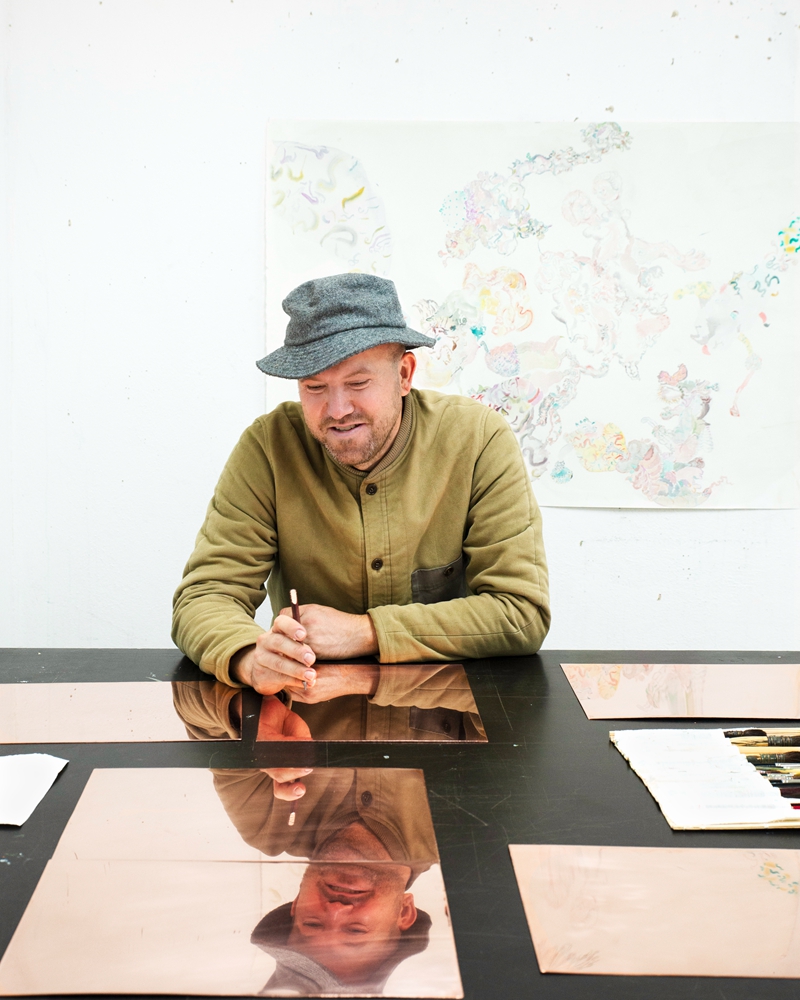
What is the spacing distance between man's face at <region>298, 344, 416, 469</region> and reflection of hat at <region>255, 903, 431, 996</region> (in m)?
0.92

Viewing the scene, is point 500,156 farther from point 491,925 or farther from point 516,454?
point 491,925

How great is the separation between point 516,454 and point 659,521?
46.0 inches

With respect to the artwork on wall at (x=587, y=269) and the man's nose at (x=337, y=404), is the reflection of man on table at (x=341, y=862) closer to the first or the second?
the man's nose at (x=337, y=404)

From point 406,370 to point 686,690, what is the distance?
0.72m

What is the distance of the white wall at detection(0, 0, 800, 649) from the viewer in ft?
8.59

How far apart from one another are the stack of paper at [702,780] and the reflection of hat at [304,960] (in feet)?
1.06

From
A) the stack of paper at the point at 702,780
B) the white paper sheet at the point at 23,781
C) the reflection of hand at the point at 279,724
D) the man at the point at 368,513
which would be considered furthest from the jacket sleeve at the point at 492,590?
the white paper sheet at the point at 23,781

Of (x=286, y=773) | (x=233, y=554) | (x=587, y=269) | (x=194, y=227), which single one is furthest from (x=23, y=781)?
(x=587, y=269)

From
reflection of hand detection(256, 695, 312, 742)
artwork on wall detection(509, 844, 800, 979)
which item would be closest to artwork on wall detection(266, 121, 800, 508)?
reflection of hand detection(256, 695, 312, 742)

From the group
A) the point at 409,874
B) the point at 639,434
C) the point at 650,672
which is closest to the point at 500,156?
the point at 639,434

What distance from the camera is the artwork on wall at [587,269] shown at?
2650 millimetres

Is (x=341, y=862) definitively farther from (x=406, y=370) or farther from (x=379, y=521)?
(x=406, y=370)

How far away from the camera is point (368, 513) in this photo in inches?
65.4

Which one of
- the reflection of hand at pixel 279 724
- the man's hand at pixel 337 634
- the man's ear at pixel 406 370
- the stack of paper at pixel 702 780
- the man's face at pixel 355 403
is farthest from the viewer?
the man's ear at pixel 406 370
